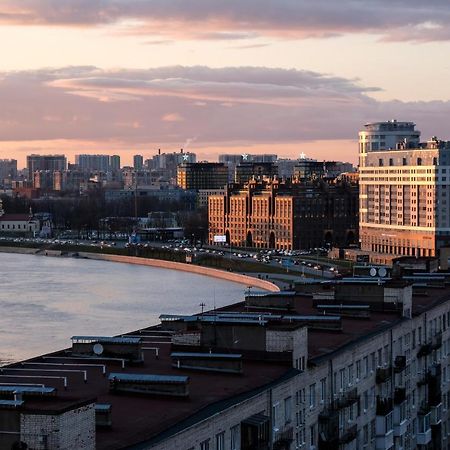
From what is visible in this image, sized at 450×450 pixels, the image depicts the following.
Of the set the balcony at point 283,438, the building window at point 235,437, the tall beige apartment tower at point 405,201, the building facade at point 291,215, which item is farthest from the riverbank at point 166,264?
the building window at point 235,437

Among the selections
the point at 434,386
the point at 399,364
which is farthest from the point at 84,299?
the point at 399,364

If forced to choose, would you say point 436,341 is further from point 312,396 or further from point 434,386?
point 312,396

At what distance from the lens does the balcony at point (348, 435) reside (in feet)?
27.8

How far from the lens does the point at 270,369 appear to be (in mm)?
8172

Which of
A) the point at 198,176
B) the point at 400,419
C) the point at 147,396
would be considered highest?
the point at 198,176

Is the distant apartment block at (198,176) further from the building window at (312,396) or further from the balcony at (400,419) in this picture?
the building window at (312,396)

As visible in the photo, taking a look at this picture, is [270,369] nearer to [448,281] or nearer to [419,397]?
[419,397]

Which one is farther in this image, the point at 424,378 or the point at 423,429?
the point at 424,378

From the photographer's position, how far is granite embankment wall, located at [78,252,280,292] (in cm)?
3383

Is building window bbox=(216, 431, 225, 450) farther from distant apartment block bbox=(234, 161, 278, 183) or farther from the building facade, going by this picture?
distant apartment block bbox=(234, 161, 278, 183)

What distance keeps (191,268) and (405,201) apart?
7.87 m

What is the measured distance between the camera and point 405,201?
4359cm

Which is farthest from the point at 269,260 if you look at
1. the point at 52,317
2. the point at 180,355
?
the point at 180,355

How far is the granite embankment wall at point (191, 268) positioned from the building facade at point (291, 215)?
6831mm
